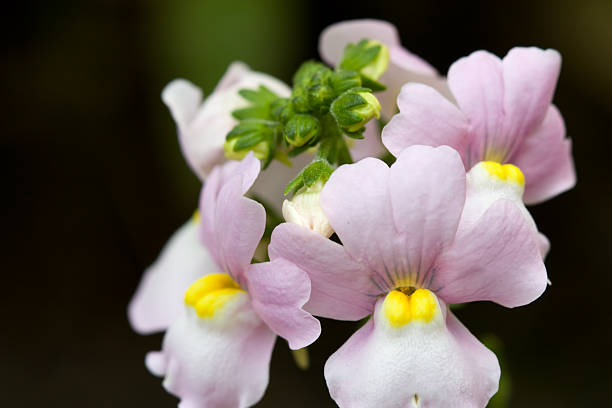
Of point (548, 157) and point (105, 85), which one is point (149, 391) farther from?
point (548, 157)

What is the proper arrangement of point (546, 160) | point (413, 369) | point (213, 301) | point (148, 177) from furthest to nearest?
point (148, 177), point (546, 160), point (213, 301), point (413, 369)

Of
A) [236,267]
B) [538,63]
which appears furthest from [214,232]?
[538,63]

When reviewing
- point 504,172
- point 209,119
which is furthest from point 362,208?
point 209,119

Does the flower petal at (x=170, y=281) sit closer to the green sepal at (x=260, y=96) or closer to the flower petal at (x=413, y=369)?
the green sepal at (x=260, y=96)

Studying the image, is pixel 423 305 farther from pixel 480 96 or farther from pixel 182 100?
pixel 182 100

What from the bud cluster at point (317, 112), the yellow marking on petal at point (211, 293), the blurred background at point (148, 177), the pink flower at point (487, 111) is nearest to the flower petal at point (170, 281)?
the yellow marking on petal at point (211, 293)

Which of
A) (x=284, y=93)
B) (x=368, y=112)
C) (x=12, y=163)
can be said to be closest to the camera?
(x=368, y=112)
